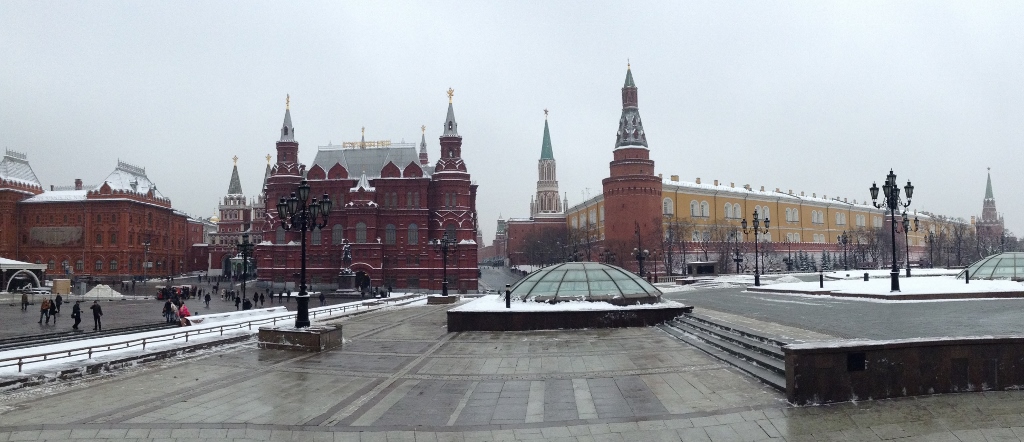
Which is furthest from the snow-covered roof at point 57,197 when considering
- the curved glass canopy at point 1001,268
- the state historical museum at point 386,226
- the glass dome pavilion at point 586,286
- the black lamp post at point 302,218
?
the curved glass canopy at point 1001,268

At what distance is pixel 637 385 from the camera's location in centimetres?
924

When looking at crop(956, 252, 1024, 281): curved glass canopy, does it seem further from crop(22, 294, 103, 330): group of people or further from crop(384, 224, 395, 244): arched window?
crop(384, 224, 395, 244): arched window

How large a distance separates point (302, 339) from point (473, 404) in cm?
662

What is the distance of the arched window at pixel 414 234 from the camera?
5928 centimetres

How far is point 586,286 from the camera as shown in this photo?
1895 cm

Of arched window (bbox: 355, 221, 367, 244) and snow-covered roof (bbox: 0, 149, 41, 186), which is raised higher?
snow-covered roof (bbox: 0, 149, 41, 186)

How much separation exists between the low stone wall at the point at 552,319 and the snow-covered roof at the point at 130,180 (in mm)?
72059

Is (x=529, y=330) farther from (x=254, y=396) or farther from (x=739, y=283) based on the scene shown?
(x=739, y=283)

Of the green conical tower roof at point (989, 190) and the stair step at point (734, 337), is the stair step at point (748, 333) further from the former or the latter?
the green conical tower roof at point (989, 190)

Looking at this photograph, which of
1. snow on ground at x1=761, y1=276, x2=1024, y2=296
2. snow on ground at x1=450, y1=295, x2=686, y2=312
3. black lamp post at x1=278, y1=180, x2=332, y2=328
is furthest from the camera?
snow on ground at x1=761, y1=276, x2=1024, y2=296

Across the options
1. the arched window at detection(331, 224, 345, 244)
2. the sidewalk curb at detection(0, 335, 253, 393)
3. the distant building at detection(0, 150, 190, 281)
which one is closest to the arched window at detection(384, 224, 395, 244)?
the arched window at detection(331, 224, 345, 244)

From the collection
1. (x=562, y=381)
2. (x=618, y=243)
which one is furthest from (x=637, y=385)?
(x=618, y=243)

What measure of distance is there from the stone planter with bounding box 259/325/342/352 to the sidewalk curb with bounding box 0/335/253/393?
1.34 meters

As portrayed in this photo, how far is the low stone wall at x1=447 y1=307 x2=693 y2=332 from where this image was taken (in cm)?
1664
